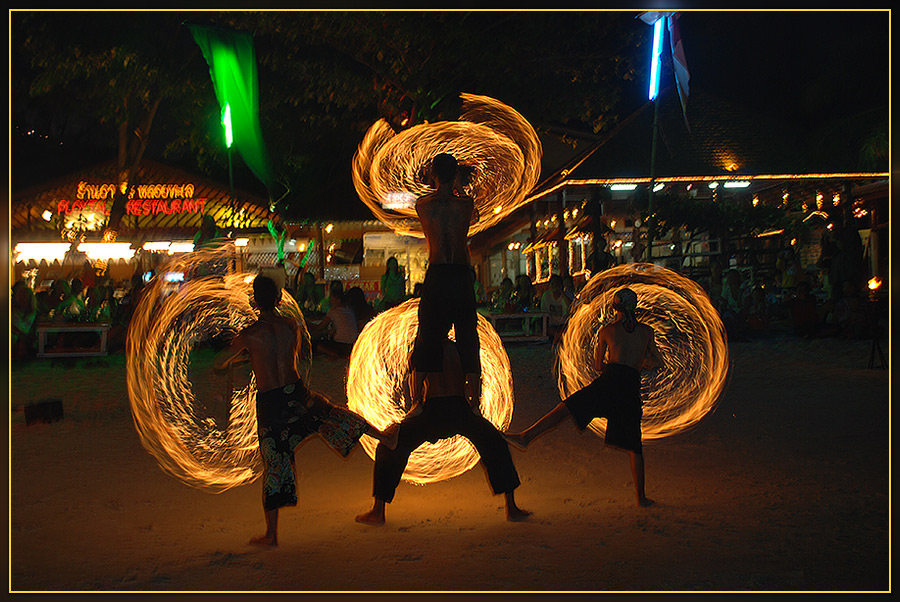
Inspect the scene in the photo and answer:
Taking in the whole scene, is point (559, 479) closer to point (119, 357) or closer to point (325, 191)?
point (119, 357)

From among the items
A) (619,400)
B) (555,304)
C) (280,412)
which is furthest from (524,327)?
(280,412)

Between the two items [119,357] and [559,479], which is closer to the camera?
[559,479]

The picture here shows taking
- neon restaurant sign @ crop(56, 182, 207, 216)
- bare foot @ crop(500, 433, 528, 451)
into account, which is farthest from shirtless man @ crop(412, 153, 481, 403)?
neon restaurant sign @ crop(56, 182, 207, 216)

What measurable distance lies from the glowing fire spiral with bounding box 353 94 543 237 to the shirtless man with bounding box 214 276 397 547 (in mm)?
1679

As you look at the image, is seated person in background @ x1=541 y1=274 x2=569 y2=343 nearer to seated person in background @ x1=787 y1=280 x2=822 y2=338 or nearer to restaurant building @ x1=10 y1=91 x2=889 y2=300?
restaurant building @ x1=10 y1=91 x2=889 y2=300

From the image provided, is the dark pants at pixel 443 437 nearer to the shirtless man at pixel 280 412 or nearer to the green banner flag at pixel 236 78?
the shirtless man at pixel 280 412

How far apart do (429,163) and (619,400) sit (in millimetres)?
2279

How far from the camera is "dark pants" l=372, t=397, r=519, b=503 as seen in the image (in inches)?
201

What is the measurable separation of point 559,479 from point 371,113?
41.4 feet

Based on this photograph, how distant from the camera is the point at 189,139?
20406mm

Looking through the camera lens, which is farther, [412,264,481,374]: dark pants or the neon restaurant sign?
the neon restaurant sign

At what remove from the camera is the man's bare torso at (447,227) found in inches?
209

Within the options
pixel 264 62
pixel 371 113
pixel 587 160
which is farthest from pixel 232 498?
pixel 587 160

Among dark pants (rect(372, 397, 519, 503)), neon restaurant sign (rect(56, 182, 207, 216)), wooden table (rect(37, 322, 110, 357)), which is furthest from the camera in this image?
neon restaurant sign (rect(56, 182, 207, 216))
